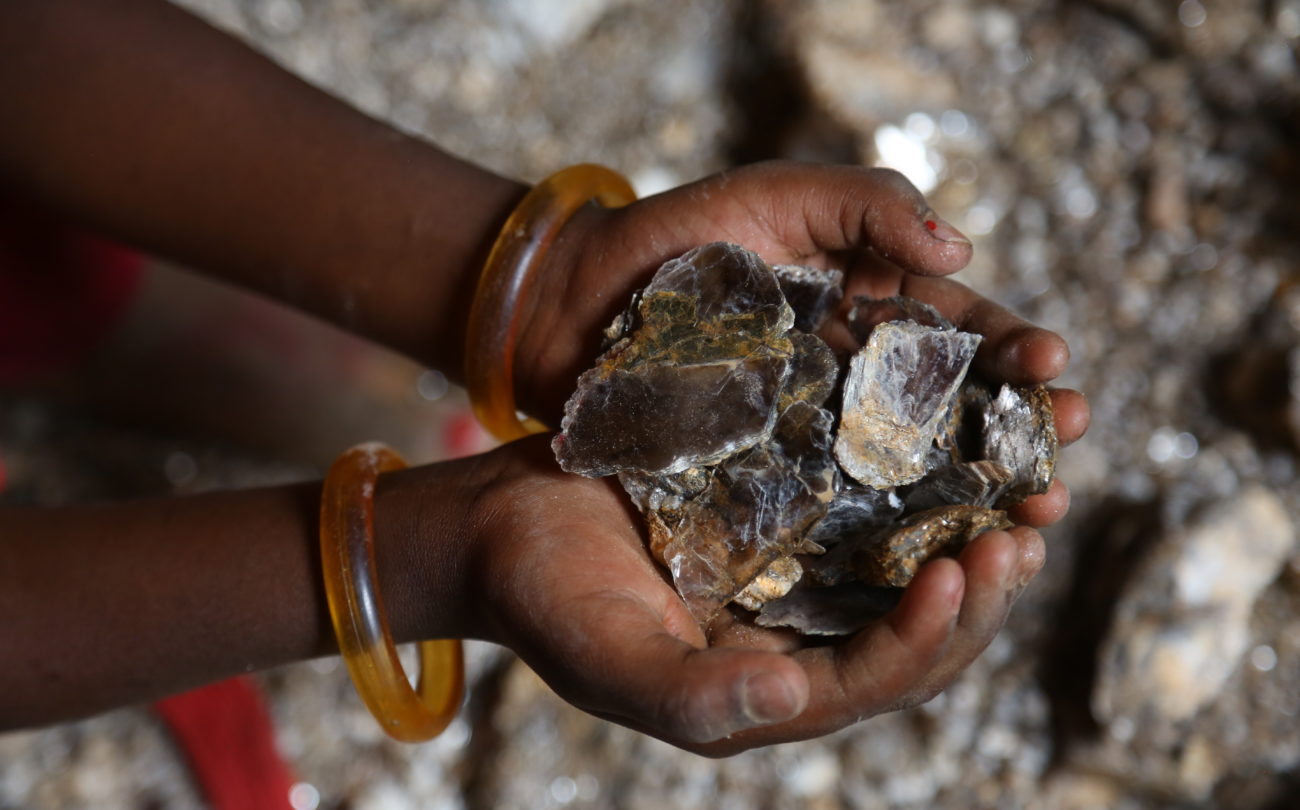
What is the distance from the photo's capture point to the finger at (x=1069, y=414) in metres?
1.16

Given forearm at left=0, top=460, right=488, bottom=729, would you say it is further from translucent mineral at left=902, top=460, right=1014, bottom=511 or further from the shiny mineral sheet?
translucent mineral at left=902, top=460, right=1014, bottom=511

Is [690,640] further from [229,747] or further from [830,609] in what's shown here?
[229,747]

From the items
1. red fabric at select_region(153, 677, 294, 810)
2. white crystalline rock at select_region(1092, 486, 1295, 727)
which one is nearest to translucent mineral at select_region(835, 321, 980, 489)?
white crystalline rock at select_region(1092, 486, 1295, 727)

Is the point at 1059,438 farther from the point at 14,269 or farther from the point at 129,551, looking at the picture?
the point at 14,269

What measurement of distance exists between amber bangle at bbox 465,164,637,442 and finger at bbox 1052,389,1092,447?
651mm

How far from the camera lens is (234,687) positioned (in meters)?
1.94

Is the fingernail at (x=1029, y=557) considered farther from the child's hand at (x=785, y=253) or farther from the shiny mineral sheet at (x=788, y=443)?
the child's hand at (x=785, y=253)

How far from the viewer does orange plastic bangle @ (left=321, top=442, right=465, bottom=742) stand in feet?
3.77

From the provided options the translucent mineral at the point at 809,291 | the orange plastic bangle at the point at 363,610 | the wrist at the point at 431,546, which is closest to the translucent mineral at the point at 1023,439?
the translucent mineral at the point at 809,291

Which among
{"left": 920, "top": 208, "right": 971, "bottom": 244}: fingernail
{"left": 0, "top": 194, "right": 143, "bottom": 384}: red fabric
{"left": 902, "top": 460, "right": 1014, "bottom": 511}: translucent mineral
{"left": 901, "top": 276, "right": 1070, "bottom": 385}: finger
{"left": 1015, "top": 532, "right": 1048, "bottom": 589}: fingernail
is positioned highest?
{"left": 0, "top": 194, "right": 143, "bottom": 384}: red fabric

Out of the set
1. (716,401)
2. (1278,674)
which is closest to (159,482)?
(716,401)

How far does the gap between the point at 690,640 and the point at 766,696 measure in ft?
0.71

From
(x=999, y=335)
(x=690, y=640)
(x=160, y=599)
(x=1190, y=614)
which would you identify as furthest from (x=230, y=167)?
(x=1190, y=614)

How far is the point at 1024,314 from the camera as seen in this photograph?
213 cm
